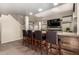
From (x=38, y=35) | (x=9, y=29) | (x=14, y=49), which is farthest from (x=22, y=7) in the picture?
(x=14, y=49)

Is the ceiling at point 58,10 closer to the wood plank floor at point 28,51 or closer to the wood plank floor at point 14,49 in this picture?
the wood plank floor at point 28,51

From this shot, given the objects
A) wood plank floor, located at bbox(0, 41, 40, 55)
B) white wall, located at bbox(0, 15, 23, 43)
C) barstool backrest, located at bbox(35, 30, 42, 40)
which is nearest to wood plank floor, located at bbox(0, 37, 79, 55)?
wood plank floor, located at bbox(0, 41, 40, 55)

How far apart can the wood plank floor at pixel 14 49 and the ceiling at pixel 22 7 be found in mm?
680

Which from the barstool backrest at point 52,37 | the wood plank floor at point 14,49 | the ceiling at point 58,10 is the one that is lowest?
the wood plank floor at point 14,49

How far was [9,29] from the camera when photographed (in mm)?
2049

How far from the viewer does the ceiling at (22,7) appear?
196 centimetres

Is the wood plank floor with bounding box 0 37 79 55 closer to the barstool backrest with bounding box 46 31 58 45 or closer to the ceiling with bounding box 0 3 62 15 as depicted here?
the barstool backrest with bounding box 46 31 58 45

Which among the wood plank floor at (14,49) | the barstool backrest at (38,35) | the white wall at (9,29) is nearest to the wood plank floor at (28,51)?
the wood plank floor at (14,49)

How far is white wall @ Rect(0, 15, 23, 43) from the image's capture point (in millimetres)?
2018

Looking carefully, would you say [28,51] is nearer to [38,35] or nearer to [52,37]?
[38,35]
